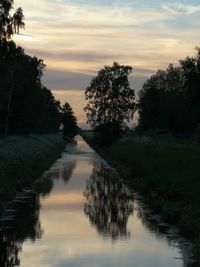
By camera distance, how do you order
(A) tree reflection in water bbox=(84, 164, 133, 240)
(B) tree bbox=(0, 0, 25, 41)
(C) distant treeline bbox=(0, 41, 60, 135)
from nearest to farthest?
(A) tree reflection in water bbox=(84, 164, 133, 240)
(B) tree bbox=(0, 0, 25, 41)
(C) distant treeline bbox=(0, 41, 60, 135)

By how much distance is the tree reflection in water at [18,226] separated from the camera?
497 inches

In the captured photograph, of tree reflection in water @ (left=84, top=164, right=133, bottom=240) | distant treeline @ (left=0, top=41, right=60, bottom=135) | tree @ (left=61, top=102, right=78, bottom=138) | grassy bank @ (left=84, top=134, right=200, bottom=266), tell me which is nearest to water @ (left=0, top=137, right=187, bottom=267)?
tree reflection in water @ (left=84, top=164, right=133, bottom=240)

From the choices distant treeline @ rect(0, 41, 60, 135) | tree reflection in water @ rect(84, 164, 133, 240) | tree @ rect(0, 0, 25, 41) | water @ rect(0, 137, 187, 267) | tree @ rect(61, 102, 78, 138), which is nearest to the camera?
water @ rect(0, 137, 187, 267)

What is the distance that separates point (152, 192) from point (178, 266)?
443 inches

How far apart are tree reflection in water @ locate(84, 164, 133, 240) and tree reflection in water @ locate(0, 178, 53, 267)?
1.83 meters

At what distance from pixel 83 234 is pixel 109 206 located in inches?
266

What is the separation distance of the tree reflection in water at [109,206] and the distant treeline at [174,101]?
37.1 meters

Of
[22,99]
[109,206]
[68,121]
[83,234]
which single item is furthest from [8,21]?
[68,121]

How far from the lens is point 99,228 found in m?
17.0

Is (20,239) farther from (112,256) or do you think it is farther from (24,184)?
(24,184)

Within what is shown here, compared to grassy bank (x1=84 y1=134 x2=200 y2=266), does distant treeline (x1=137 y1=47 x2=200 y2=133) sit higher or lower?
higher

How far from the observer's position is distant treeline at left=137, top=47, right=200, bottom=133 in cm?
6909

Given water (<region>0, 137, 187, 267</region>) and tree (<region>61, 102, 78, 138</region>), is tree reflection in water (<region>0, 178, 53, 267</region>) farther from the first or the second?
tree (<region>61, 102, 78, 138</region>)

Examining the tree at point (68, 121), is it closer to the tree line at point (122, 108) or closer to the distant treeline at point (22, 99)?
the tree line at point (122, 108)
